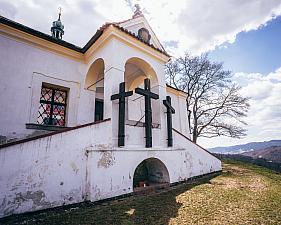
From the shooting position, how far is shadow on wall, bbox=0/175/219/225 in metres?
3.81

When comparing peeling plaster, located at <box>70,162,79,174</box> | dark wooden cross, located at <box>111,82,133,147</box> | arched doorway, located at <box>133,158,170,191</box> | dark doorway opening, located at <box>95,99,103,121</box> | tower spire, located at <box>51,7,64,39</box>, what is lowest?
arched doorway, located at <box>133,158,170,191</box>

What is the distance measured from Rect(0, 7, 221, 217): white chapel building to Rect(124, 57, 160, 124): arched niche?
59 mm

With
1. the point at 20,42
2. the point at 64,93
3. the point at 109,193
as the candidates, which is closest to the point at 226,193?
the point at 109,193

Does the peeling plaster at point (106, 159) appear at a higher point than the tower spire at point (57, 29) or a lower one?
lower

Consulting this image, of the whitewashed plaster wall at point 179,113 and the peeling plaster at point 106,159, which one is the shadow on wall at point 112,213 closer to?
the peeling plaster at point 106,159

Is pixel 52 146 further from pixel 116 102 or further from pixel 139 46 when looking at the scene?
pixel 139 46

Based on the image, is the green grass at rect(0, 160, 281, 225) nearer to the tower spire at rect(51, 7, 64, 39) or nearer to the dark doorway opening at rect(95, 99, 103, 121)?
the dark doorway opening at rect(95, 99, 103, 121)

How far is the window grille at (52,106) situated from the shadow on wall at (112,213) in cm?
410

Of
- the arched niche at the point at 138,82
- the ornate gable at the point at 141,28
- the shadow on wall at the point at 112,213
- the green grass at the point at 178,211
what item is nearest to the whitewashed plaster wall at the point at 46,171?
the shadow on wall at the point at 112,213

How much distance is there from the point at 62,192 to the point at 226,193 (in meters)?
5.35

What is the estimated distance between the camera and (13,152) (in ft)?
13.1

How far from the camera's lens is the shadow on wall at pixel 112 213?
12.5ft

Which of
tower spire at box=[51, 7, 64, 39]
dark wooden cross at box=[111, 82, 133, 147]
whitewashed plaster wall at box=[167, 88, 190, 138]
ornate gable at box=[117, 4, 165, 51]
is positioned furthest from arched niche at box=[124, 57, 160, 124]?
tower spire at box=[51, 7, 64, 39]

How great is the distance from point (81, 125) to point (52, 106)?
130 inches
